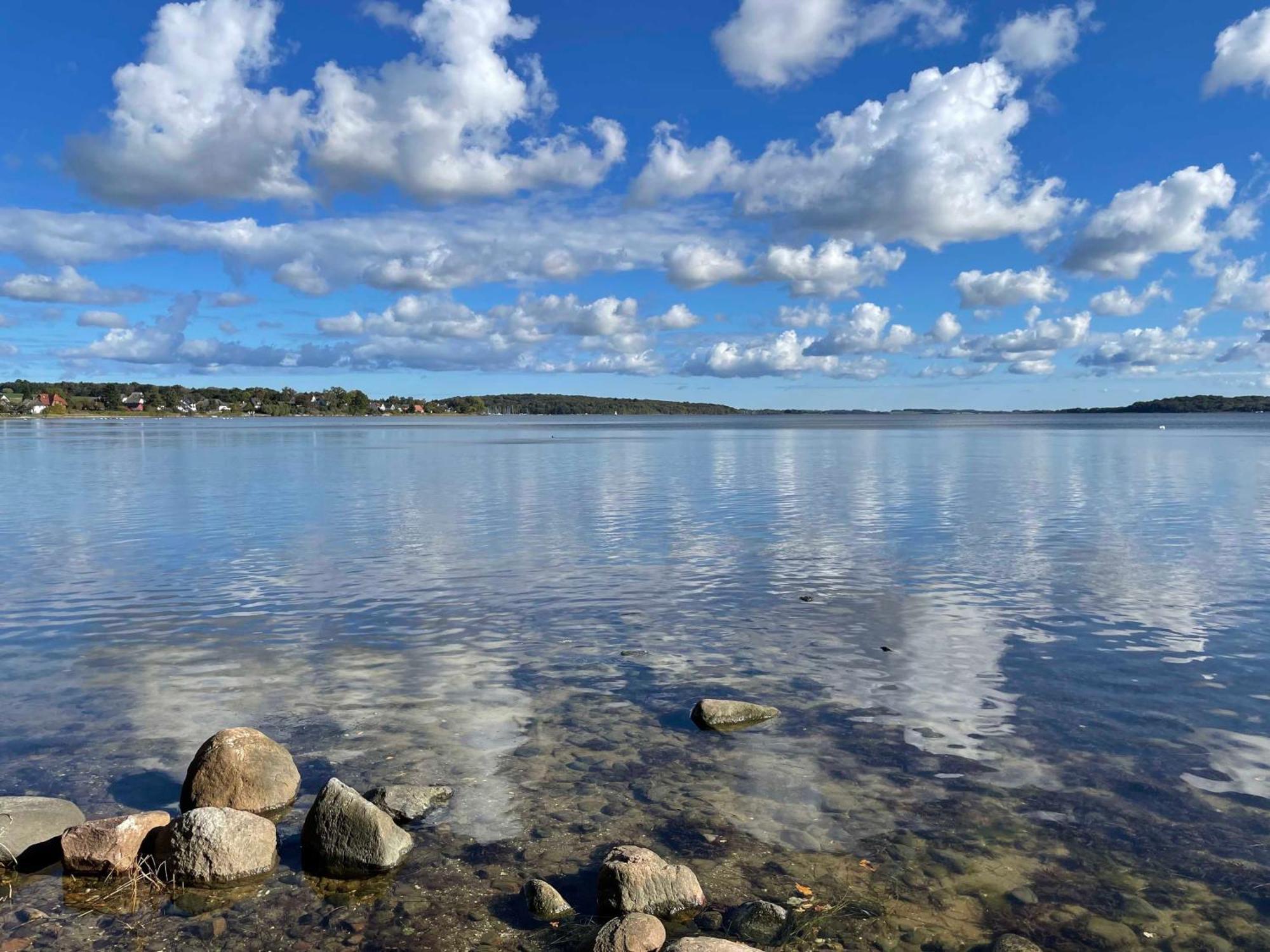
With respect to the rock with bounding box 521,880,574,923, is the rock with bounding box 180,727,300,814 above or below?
above

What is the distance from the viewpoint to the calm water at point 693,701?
9.43 metres

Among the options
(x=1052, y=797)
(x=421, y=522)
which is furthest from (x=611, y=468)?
(x=1052, y=797)

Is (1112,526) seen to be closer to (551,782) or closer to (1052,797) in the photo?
(1052,797)

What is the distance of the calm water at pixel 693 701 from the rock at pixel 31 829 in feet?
0.76

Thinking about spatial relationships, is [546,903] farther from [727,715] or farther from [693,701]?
Answer: [693,701]

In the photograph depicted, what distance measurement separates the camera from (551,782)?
475 inches

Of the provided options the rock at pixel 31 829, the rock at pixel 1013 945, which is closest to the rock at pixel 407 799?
the rock at pixel 31 829

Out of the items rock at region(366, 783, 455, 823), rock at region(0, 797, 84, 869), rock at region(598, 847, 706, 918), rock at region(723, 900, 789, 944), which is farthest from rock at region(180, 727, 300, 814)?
rock at region(723, 900, 789, 944)

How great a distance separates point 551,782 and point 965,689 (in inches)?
297

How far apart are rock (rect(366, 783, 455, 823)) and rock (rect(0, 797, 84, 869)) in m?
3.21

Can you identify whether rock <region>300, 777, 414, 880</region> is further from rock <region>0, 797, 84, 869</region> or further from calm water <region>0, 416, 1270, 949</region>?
rock <region>0, 797, 84, 869</region>

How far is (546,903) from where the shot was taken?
9055 millimetres

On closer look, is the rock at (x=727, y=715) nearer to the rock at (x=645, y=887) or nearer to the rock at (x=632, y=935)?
the rock at (x=645, y=887)

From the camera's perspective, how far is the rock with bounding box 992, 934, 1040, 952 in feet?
27.1
